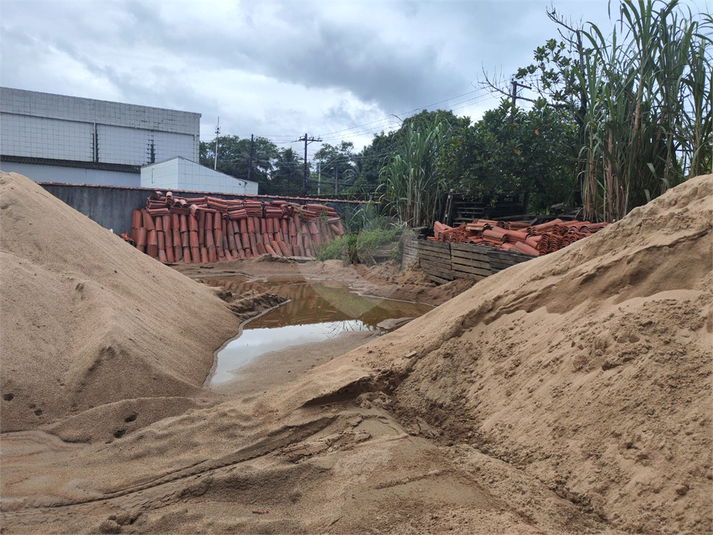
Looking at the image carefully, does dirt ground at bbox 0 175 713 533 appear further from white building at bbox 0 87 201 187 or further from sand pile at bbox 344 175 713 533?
white building at bbox 0 87 201 187

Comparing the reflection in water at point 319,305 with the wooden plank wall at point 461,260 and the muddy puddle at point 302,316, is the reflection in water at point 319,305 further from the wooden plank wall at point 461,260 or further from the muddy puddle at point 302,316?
the wooden plank wall at point 461,260

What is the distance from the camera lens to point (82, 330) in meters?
4.03

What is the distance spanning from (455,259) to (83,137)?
1968cm

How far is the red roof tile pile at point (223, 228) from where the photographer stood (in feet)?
41.9

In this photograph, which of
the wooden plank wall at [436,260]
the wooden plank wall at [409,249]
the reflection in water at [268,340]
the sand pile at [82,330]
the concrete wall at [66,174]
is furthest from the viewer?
the concrete wall at [66,174]

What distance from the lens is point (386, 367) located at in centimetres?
371

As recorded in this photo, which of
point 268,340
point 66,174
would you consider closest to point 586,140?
point 268,340

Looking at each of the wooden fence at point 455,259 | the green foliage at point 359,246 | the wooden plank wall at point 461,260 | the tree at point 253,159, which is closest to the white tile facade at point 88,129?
the tree at point 253,159

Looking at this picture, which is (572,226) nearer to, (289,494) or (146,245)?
(289,494)

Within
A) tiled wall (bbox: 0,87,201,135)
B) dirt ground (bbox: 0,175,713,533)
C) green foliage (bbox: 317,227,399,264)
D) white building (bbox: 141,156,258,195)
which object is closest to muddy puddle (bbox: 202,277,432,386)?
dirt ground (bbox: 0,175,713,533)

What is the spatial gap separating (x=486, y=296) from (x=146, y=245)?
10543mm

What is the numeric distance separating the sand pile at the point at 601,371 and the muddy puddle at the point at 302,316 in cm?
197

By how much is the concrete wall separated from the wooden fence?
1439cm

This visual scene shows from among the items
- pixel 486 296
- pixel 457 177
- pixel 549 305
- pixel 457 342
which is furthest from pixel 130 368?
pixel 457 177
